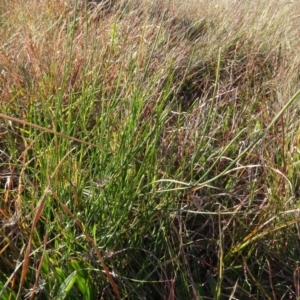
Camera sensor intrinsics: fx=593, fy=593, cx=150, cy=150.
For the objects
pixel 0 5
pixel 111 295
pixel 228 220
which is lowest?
pixel 0 5

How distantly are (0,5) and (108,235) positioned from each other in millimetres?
1559

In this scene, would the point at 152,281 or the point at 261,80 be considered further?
the point at 261,80

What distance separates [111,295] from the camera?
1284 millimetres

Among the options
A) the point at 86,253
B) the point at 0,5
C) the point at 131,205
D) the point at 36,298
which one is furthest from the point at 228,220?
the point at 0,5

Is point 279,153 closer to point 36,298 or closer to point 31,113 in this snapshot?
point 31,113

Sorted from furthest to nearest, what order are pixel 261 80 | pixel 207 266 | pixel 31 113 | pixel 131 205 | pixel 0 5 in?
pixel 0 5
pixel 261 80
pixel 31 113
pixel 207 266
pixel 131 205

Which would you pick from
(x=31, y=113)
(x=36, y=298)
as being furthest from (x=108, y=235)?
(x=31, y=113)

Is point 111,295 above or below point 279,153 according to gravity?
below

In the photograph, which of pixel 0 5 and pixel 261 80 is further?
pixel 0 5

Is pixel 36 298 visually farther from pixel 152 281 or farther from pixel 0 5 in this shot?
pixel 0 5

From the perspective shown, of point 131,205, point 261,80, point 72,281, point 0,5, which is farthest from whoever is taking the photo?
point 0,5

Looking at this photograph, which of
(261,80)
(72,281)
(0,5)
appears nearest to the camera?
(72,281)

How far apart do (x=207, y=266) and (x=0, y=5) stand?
63.5 inches

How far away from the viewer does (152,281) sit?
1.28 m
